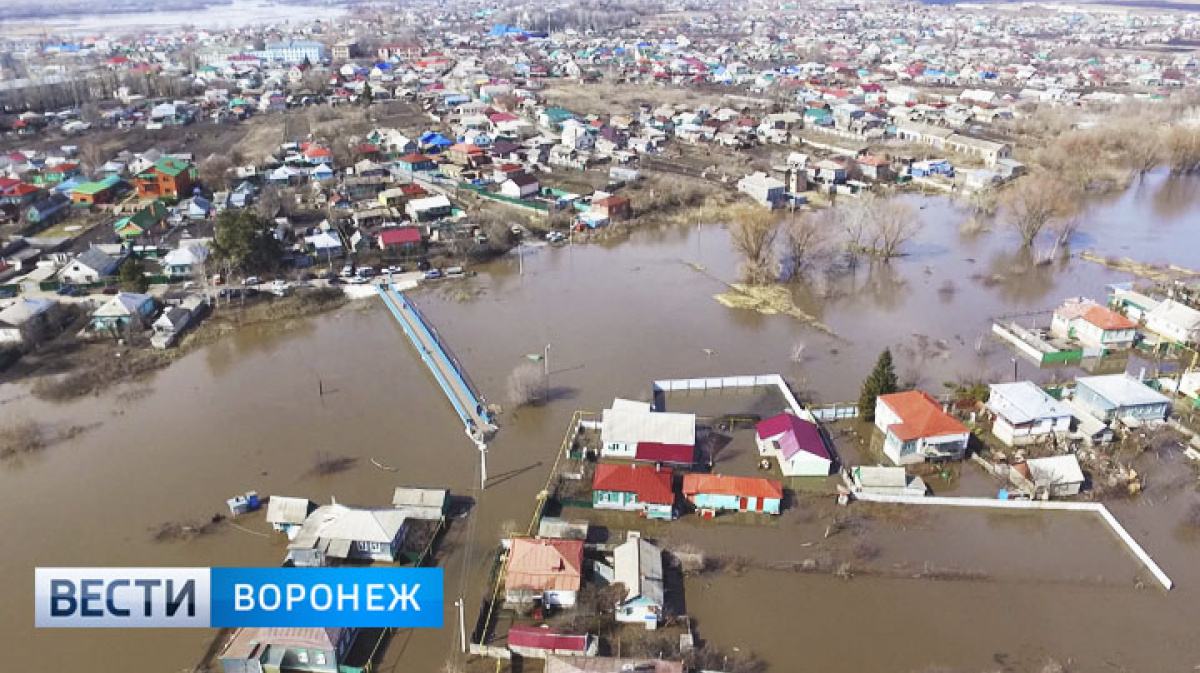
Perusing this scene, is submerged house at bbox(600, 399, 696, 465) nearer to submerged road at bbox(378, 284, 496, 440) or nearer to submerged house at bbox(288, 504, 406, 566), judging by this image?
submerged road at bbox(378, 284, 496, 440)

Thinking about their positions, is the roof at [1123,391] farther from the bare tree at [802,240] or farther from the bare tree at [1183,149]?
the bare tree at [1183,149]

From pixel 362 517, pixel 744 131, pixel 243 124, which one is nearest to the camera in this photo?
pixel 362 517

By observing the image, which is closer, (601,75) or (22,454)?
(22,454)

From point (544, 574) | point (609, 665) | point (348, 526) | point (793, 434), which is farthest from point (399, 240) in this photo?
point (609, 665)

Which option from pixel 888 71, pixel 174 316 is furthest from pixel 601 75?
pixel 174 316

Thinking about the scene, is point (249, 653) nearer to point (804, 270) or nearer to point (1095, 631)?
point (1095, 631)

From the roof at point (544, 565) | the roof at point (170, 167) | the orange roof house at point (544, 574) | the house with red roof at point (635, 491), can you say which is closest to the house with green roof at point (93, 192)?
the roof at point (170, 167)

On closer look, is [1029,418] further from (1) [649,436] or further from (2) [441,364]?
(2) [441,364]
